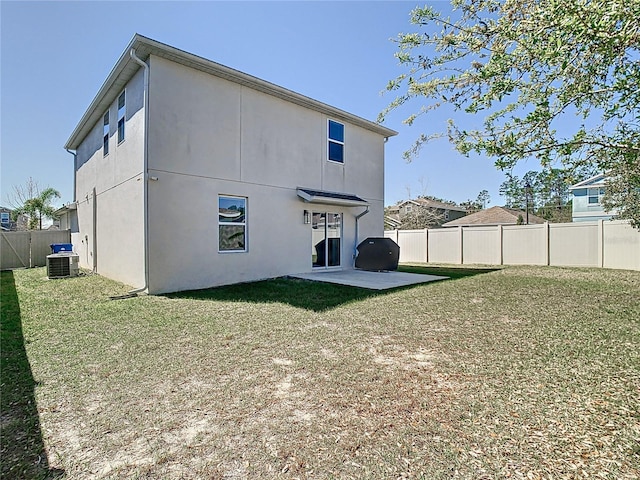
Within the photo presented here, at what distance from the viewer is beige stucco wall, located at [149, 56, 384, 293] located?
27.3 ft

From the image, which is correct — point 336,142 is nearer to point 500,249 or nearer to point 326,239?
point 326,239

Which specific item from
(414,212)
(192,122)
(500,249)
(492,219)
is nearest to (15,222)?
(192,122)

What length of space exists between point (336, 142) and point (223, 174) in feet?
16.0

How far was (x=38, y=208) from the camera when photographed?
91.8ft

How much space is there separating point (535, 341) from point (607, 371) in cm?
102

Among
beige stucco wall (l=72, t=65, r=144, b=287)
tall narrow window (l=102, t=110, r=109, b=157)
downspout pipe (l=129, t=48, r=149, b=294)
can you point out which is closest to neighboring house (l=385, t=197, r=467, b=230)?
beige stucco wall (l=72, t=65, r=144, b=287)

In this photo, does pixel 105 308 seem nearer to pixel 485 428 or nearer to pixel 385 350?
pixel 385 350

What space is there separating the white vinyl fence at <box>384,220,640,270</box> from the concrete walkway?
743 centimetres

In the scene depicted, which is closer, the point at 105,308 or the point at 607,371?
the point at 607,371

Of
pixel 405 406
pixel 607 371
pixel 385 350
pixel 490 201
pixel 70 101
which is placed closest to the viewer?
pixel 405 406

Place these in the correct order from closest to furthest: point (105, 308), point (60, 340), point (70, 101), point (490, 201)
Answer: point (60, 340), point (105, 308), point (70, 101), point (490, 201)

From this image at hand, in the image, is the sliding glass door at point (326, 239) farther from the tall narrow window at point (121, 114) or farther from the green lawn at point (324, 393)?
the tall narrow window at point (121, 114)

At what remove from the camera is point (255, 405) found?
2996 mm

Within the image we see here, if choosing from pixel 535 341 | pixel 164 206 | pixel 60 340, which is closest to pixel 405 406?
pixel 535 341
